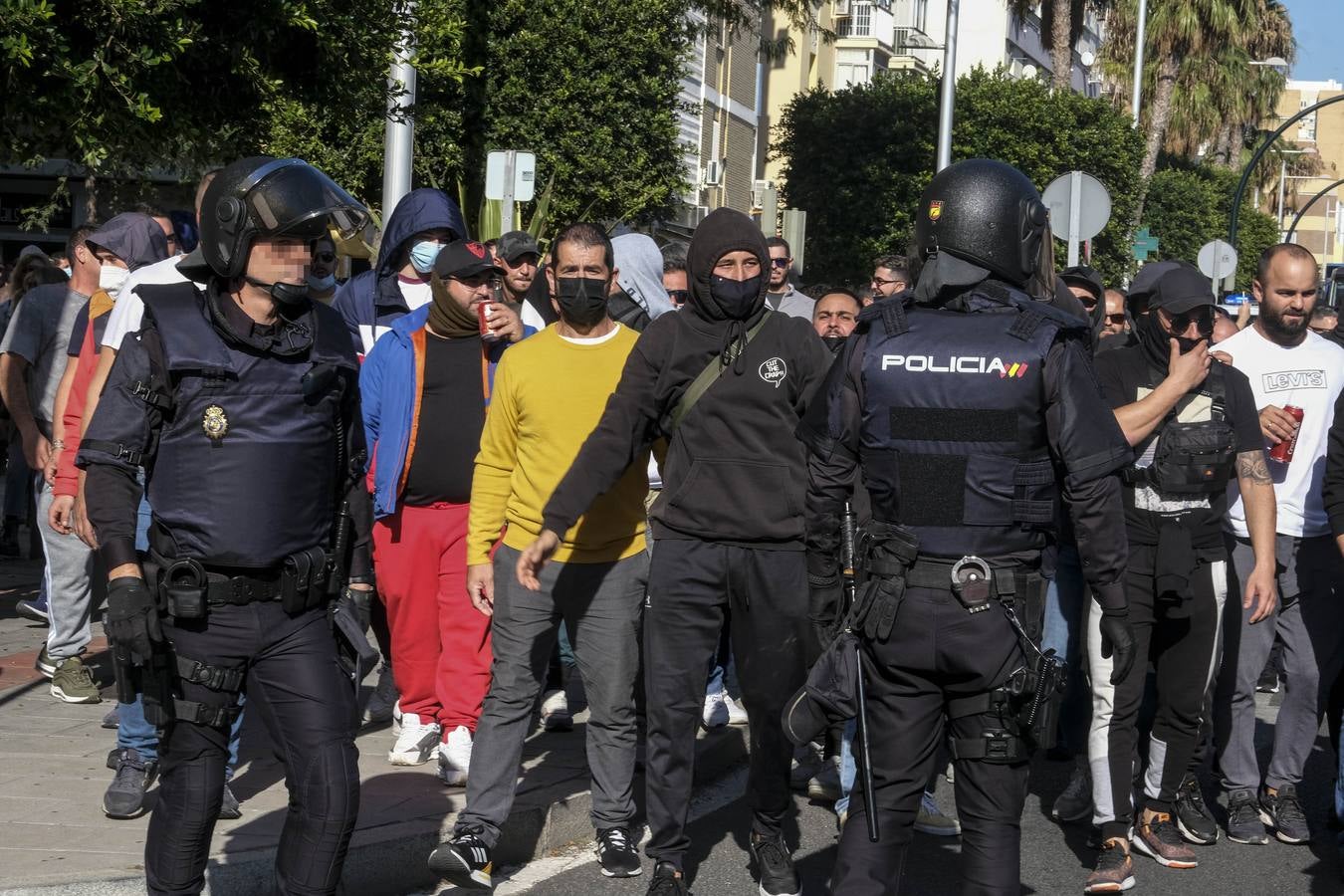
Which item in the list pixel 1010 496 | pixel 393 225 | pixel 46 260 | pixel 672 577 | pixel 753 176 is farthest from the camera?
pixel 753 176

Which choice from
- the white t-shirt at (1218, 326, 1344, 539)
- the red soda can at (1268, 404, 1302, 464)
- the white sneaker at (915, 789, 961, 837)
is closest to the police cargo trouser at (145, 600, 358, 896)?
the white sneaker at (915, 789, 961, 837)

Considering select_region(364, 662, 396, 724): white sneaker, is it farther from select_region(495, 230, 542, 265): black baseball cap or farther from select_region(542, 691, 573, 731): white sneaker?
select_region(495, 230, 542, 265): black baseball cap

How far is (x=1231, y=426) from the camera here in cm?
589

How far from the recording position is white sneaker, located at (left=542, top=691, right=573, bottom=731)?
7.23m

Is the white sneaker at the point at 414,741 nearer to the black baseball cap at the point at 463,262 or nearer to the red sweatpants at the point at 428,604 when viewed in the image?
the red sweatpants at the point at 428,604

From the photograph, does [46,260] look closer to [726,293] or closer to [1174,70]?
[726,293]

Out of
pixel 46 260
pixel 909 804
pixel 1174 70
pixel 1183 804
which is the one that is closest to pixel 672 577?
pixel 909 804

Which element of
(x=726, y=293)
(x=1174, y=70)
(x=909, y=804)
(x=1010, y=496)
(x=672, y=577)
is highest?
(x=1174, y=70)

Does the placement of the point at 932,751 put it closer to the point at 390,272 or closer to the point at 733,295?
the point at 733,295

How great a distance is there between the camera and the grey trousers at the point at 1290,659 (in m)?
6.54

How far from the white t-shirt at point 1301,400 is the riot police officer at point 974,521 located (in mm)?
2716

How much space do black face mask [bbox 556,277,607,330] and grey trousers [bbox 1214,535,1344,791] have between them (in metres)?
2.78

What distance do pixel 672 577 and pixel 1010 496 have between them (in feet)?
4.83

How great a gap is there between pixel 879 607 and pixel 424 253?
3678 mm
